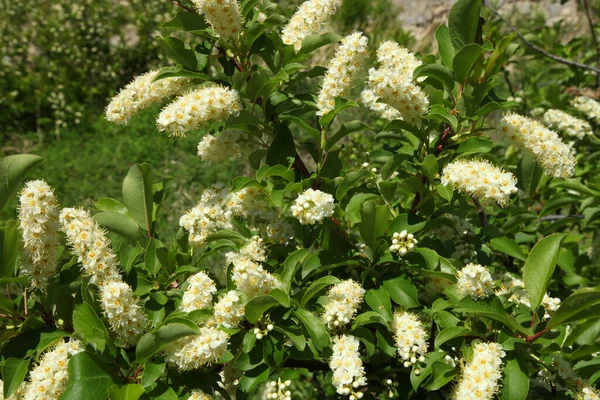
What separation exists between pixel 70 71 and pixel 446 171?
5.89 meters

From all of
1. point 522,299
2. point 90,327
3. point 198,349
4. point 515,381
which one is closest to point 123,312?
point 90,327

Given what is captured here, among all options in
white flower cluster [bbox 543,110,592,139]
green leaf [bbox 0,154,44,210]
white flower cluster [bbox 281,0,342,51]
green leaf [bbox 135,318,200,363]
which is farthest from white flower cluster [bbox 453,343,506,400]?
white flower cluster [bbox 543,110,592,139]

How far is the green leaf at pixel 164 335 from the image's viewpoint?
121cm

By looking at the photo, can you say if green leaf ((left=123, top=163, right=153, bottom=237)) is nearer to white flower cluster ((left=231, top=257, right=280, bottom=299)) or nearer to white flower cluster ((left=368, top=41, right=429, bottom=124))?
white flower cluster ((left=231, top=257, right=280, bottom=299))

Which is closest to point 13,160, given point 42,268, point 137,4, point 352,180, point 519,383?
point 42,268

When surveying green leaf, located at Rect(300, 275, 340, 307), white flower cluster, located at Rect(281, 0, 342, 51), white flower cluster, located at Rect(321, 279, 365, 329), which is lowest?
white flower cluster, located at Rect(321, 279, 365, 329)

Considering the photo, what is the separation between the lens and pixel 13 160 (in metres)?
1.37

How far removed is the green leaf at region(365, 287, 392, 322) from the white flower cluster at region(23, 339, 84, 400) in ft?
2.11

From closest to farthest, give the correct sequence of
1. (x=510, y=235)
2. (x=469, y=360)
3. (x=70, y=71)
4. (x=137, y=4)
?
(x=469, y=360) < (x=510, y=235) < (x=70, y=71) < (x=137, y=4)

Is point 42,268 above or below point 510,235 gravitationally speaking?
above

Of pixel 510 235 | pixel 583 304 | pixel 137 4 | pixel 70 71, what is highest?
pixel 583 304

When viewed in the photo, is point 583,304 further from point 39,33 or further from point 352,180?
point 39,33

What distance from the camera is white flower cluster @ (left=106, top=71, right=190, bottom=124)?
68.4 inches

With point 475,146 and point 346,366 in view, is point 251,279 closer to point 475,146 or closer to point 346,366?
point 346,366
